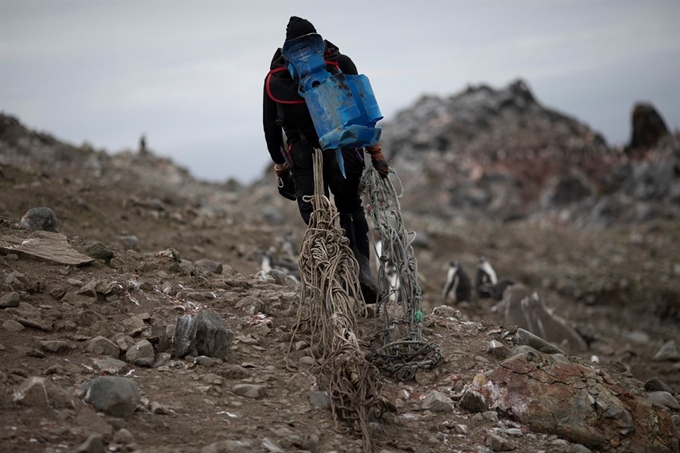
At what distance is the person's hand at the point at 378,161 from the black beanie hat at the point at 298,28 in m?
0.94

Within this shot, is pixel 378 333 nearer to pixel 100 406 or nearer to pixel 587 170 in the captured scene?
pixel 100 406

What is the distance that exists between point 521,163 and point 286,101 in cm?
2294

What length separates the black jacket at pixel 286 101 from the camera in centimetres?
512

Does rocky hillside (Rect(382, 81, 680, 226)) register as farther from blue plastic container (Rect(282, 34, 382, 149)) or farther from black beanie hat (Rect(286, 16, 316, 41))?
black beanie hat (Rect(286, 16, 316, 41))

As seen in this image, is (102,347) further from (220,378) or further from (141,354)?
(220,378)

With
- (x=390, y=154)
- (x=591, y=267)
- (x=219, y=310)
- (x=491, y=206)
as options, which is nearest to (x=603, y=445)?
(x=219, y=310)

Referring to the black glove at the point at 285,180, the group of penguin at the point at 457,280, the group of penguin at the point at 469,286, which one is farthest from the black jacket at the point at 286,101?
the group of penguin at the point at 469,286

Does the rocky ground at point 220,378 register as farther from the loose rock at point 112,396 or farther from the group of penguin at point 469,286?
the group of penguin at point 469,286

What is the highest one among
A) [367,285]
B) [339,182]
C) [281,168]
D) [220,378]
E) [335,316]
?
[281,168]

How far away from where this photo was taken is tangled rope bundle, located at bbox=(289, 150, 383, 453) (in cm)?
404

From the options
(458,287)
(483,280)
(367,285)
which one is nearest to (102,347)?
(367,285)

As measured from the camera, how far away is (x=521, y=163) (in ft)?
88.0

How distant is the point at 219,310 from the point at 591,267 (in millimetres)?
10106

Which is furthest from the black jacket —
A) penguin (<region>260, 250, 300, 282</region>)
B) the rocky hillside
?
the rocky hillside
